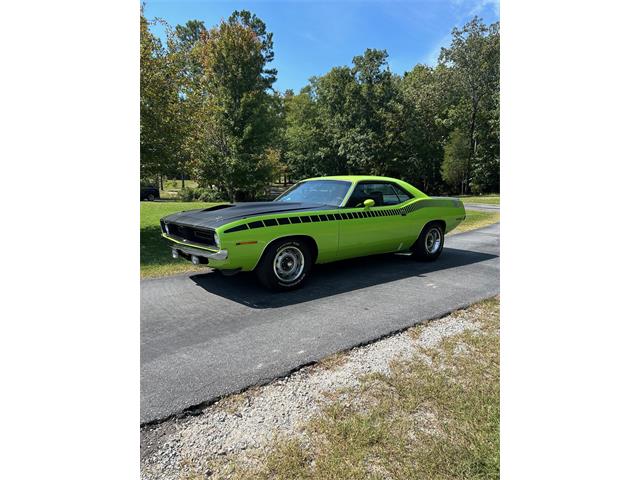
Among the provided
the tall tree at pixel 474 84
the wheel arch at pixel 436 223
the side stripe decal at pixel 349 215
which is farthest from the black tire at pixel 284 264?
the tall tree at pixel 474 84

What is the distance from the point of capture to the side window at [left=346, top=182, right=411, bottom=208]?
4895 mm

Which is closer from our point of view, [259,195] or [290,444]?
[290,444]

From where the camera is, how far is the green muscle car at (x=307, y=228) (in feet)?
12.5

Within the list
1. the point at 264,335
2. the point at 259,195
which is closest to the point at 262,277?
the point at 264,335

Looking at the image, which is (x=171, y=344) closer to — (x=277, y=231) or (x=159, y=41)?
(x=277, y=231)

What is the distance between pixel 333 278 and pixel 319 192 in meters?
1.23

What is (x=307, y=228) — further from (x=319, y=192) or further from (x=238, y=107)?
(x=238, y=107)

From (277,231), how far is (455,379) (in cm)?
231

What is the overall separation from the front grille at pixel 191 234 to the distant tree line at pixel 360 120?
15.5 metres

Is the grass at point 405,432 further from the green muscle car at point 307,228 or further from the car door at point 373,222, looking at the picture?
the car door at point 373,222

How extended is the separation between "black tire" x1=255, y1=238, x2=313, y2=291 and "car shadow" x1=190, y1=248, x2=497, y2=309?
113 mm

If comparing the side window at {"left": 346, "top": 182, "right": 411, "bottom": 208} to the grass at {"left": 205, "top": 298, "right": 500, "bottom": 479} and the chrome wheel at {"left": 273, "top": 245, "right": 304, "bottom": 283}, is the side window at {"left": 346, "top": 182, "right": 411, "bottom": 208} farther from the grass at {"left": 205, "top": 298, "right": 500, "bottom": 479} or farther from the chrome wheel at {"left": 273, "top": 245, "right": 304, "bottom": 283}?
the grass at {"left": 205, "top": 298, "right": 500, "bottom": 479}

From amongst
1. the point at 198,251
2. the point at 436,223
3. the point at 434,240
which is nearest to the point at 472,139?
the point at 436,223

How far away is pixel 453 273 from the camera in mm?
5199
